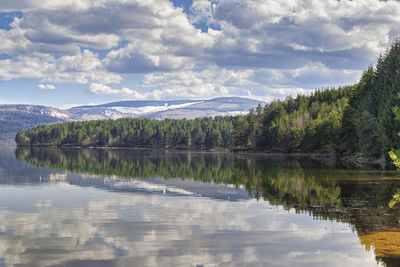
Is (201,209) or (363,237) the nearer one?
(363,237)

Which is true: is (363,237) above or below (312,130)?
below

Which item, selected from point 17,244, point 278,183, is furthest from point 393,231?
point 278,183

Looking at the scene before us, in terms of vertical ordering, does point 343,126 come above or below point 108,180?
above

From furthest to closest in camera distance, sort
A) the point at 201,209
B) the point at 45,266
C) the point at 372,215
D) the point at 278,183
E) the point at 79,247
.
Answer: the point at 278,183
the point at 201,209
the point at 372,215
the point at 79,247
the point at 45,266

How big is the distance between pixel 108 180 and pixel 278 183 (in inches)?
1034

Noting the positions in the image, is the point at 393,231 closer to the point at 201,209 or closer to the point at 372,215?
the point at 372,215

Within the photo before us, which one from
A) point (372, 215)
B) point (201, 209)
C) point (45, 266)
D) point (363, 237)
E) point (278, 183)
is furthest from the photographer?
point (278, 183)

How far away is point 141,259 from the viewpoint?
2373 cm

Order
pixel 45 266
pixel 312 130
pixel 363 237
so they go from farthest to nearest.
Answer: pixel 312 130 → pixel 363 237 → pixel 45 266

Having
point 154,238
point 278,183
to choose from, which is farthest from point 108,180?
point 154,238

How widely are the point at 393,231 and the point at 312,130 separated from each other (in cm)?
13873

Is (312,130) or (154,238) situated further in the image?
(312,130)

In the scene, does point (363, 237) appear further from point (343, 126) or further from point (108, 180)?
point (343, 126)

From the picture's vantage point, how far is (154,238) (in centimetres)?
2841
